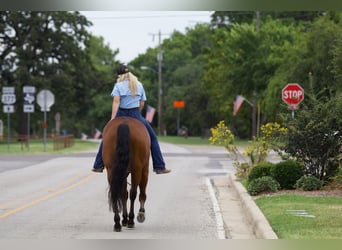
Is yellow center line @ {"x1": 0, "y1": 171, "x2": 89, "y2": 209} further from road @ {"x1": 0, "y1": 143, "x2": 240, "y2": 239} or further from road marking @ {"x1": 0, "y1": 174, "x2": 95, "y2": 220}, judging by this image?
road marking @ {"x1": 0, "y1": 174, "x2": 95, "y2": 220}

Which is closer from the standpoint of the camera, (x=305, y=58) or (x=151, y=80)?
(x=305, y=58)

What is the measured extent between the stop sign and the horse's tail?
7664mm

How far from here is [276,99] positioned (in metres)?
38.0

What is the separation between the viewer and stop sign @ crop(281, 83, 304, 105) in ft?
60.6

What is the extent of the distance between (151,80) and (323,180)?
39577 mm

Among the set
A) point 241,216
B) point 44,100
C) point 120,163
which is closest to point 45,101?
point 44,100

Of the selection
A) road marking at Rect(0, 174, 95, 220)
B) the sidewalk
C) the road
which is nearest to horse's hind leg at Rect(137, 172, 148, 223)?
the road

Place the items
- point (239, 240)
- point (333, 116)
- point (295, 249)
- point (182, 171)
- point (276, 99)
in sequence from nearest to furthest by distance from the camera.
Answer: point (295, 249), point (239, 240), point (333, 116), point (182, 171), point (276, 99)

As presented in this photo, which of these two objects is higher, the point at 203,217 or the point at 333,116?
the point at 333,116

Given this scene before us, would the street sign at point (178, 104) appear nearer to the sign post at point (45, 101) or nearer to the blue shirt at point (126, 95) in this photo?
the sign post at point (45, 101)

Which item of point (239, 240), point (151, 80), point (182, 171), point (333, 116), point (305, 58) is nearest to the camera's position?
point (239, 240)

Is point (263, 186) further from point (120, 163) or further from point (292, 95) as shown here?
point (120, 163)

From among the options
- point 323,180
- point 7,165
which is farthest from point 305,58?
point 323,180

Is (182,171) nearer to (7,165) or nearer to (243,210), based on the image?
(7,165)
